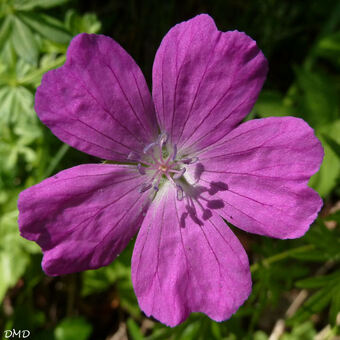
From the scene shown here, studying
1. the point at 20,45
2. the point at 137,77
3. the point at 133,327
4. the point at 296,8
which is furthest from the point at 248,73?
the point at 296,8

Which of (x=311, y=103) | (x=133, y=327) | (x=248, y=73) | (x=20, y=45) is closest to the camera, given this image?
(x=248, y=73)

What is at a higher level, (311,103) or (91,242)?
(91,242)

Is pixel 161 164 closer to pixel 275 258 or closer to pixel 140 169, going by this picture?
pixel 140 169

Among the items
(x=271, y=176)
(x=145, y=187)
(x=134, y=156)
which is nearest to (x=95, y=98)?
(x=134, y=156)

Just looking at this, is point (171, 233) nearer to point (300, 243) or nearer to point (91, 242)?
point (91, 242)

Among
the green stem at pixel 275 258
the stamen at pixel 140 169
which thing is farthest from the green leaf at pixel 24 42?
the green stem at pixel 275 258

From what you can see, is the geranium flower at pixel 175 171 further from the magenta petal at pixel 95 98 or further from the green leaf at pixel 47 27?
the green leaf at pixel 47 27

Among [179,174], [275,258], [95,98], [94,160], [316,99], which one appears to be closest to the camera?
[95,98]
